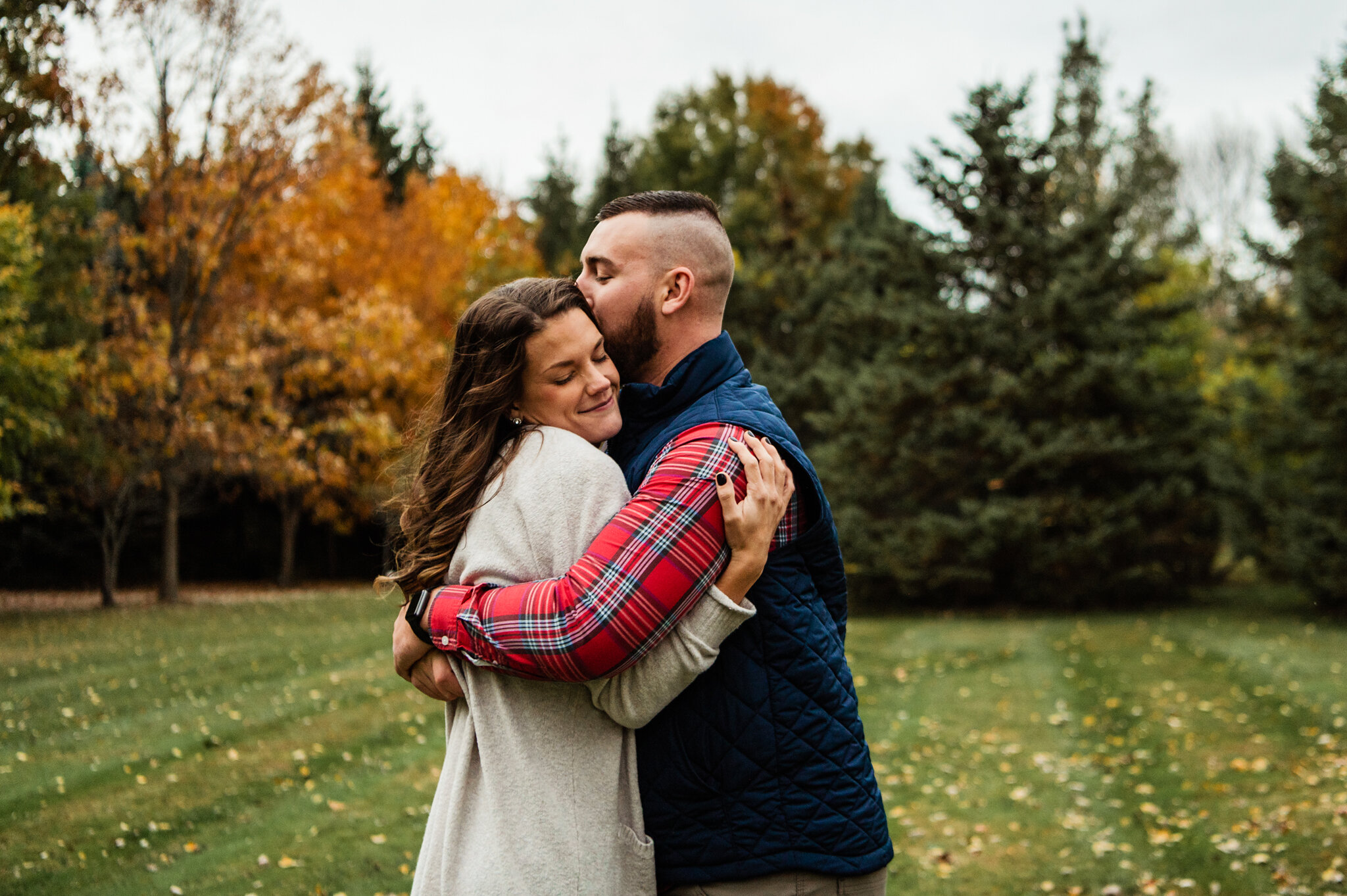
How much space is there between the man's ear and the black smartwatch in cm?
83

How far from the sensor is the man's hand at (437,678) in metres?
2.07

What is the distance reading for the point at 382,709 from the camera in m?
8.98

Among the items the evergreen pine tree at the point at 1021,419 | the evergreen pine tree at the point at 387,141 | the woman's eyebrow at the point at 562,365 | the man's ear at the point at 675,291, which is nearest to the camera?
the woman's eyebrow at the point at 562,365

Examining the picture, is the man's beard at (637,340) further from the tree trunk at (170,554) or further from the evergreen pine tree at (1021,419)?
the tree trunk at (170,554)

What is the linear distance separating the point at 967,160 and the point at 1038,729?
11.4 metres

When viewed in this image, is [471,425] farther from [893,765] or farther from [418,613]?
[893,765]

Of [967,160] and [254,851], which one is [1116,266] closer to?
[967,160]

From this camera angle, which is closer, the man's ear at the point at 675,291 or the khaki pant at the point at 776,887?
the khaki pant at the point at 776,887

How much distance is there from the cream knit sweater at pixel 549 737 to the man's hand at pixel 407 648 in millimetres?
97

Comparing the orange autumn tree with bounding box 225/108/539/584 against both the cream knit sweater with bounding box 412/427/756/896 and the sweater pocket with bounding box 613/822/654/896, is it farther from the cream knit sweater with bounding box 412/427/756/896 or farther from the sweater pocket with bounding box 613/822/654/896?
the sweater pocket with bounding box 613/822/654/896

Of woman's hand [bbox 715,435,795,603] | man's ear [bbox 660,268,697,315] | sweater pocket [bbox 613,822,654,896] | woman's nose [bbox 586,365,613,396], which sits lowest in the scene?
sweater pocket [bbox 613,822,654,896]

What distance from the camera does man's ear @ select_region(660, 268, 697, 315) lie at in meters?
2.34

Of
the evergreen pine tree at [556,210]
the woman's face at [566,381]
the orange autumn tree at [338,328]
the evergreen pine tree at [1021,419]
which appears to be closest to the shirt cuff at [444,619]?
the woman's face at [566,381]

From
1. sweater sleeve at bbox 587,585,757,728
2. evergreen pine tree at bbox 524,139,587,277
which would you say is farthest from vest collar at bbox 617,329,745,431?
evergreen pine tree at bbox 524,139,587,277
